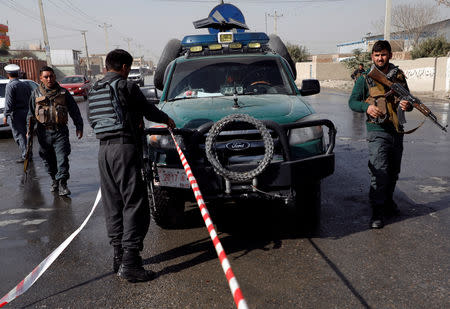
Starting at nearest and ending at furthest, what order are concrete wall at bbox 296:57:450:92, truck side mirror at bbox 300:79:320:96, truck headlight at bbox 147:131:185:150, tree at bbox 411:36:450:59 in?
truck headlight at bbox 147:131:185:150
truck side mirror at bbox 300:79:320:96
concrete wall at bbox 296:57:450:92
tree at bbox 411:36:450:59

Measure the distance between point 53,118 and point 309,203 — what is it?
370 centimetres

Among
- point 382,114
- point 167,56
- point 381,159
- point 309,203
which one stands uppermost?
point 167,56

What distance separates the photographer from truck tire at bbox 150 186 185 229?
4.02 meters

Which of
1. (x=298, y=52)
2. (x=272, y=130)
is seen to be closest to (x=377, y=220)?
(x=272, y=130)

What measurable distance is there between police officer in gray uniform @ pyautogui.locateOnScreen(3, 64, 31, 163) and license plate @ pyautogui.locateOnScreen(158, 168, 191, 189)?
5278 mm

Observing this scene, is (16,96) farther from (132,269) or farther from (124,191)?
(132,269)

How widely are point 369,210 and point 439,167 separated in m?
2.58

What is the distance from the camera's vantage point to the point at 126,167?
11.0 feet

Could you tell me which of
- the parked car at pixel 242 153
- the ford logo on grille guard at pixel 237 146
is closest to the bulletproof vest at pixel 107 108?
the parked car at pixel 242 153

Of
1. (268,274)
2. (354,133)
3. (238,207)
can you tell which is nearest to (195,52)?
(238,207)

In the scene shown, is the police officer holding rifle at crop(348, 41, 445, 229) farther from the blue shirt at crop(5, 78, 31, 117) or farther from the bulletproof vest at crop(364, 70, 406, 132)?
the blue shirt at crop(5, 78, 31, 117)

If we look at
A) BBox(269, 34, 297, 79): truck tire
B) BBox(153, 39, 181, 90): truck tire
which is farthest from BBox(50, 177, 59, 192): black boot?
BBox(269, 34, 297, 79): truck tire

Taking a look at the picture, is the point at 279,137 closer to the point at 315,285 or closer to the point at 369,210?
the point at 315,285

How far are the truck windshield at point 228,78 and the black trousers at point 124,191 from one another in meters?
1.73
